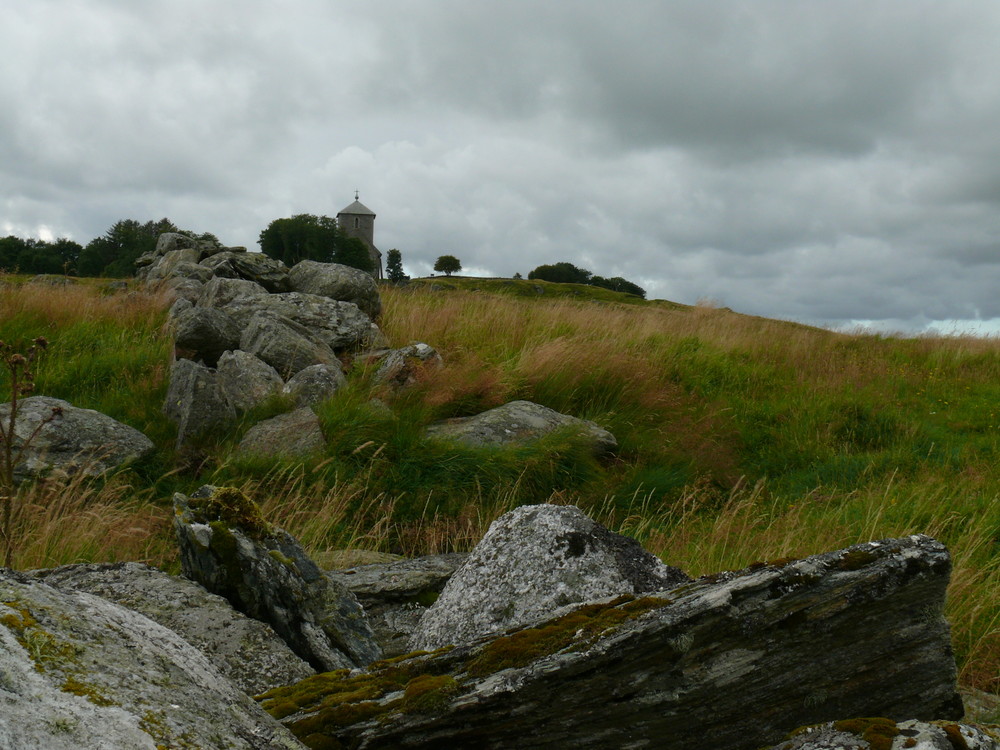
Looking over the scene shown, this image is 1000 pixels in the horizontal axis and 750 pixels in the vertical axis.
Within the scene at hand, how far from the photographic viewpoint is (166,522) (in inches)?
303

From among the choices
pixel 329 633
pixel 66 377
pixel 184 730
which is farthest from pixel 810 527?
pixel 66 377

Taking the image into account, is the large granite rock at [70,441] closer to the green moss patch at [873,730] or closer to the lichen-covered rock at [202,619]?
the lichen-covered rock at [202,619]

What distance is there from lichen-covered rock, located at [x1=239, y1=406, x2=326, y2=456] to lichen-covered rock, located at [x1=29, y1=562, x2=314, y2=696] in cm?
462

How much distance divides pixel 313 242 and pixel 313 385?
6416 centimetres

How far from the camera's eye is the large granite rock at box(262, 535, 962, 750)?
276 cm

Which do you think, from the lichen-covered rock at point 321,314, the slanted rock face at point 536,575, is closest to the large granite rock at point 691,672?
the slanted rock face at point 536,575

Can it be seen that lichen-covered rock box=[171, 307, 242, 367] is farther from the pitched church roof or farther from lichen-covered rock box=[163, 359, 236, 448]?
the pitched church roof

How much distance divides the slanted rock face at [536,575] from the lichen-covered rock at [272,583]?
0.46 m

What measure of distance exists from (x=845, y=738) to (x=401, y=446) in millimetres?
7145

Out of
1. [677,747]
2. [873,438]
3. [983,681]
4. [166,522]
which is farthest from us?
[873,438]

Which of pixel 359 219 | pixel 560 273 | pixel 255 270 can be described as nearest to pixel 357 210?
pixel 359 219

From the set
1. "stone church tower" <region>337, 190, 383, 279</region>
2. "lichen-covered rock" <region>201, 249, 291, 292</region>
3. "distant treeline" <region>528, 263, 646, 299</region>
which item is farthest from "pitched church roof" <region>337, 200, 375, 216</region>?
"lichen-covered rock" <region>201, 249, 291, 292</region>

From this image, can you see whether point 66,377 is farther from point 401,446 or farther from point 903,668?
point 903,668

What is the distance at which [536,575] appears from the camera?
13.9 feet
